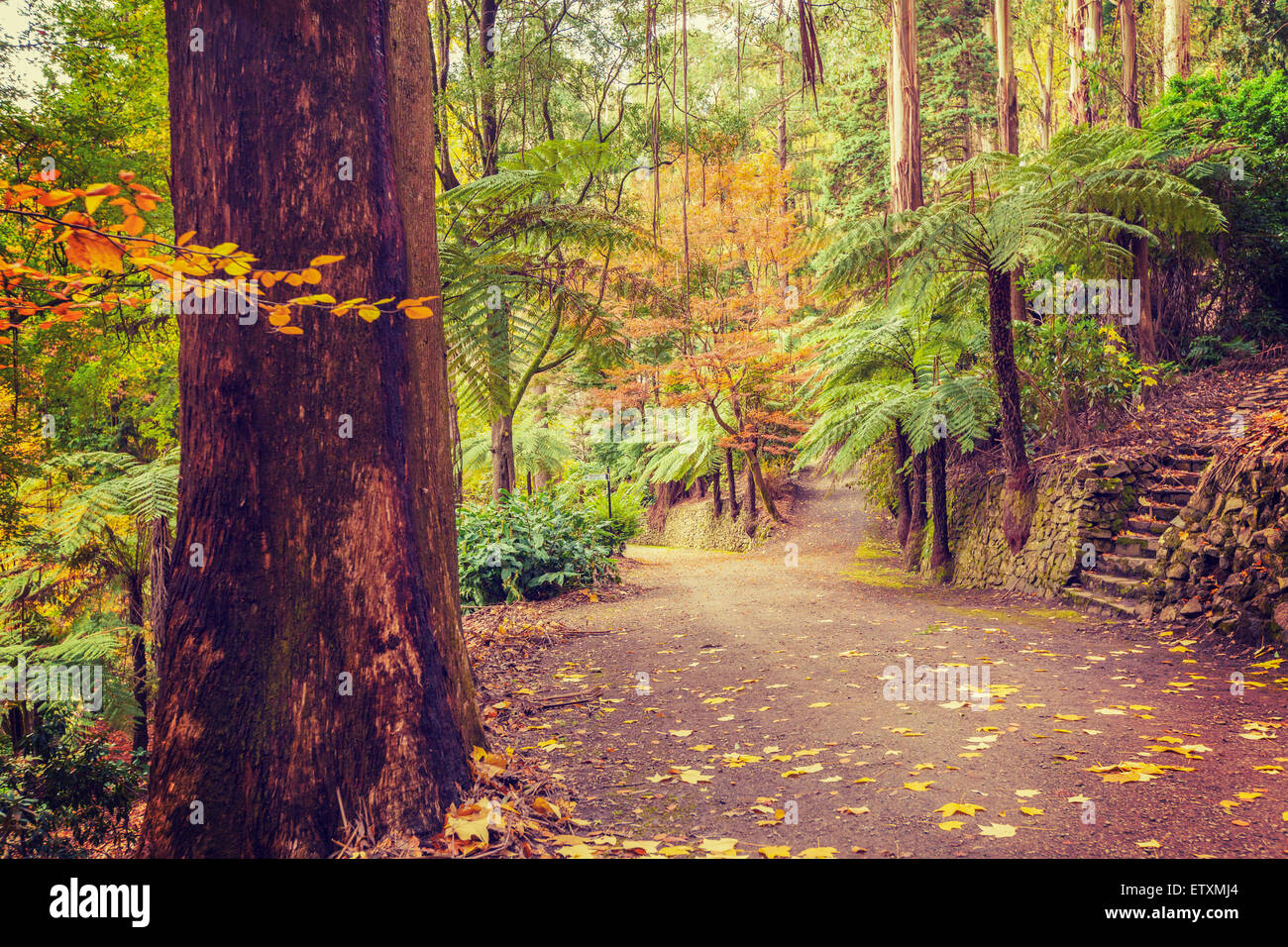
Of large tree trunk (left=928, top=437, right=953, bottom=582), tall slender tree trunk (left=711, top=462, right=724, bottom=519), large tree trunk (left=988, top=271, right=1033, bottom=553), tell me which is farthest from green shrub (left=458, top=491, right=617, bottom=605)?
tall slender tree trunk (left=711, top=462, right=724, bottom=519)

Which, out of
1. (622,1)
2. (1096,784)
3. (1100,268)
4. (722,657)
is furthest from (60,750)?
(622,1)

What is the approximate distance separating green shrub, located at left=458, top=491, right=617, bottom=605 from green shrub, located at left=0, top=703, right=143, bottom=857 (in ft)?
12.2

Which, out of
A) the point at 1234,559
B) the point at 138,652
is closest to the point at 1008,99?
the point at 1234,559

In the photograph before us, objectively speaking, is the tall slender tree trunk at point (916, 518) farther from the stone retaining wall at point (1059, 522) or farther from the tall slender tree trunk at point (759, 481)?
the tall slender tree trunk at point (759, 481)

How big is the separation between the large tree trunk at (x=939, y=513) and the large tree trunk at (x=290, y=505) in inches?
305

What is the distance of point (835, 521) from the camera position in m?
17.5

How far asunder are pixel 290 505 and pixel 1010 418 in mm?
7408

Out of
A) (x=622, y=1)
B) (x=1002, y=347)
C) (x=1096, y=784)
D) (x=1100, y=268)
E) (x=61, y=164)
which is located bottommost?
(x=1096, y=784)

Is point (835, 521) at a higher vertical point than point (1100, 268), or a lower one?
lower

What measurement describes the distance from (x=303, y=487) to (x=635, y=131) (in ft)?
34.1

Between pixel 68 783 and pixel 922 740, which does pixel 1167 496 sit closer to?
pixel 922 740

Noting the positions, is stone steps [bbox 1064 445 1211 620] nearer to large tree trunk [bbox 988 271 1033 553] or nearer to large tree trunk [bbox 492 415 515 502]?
large tree trunk [bbox 988 271 1033 553]

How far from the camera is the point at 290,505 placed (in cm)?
249

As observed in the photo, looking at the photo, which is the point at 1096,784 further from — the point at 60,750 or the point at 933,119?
the point at 933,119
